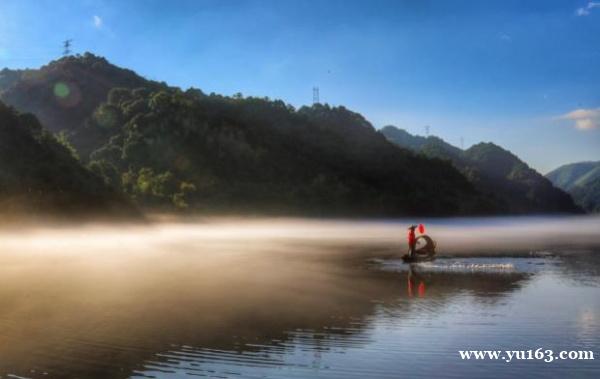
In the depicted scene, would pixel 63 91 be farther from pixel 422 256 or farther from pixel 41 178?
pixel 422 256

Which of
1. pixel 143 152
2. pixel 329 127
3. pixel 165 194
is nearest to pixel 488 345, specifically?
pixel 165 194

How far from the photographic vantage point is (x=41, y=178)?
82.9 meters

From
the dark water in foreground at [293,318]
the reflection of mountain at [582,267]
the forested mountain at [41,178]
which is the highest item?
the forested mountain at [41,178]

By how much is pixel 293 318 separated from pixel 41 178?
72.5 metres

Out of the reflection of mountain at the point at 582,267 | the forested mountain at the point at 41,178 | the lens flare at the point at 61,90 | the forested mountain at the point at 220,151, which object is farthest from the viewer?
the lens flare at the point at 61,90

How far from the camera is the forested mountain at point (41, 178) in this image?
78.1m

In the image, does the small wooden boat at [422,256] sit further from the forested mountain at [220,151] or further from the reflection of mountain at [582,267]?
the forested mountain at [220,151]

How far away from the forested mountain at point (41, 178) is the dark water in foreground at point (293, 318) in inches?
1647

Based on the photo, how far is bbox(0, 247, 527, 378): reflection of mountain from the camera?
653 inches

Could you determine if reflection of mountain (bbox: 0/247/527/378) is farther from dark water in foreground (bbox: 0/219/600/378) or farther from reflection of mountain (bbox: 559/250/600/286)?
reflection of mountain (bbox: 559/250/600/286)

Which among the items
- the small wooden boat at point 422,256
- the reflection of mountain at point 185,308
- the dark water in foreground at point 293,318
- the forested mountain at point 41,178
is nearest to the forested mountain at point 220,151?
the forested mountain at point 41,178

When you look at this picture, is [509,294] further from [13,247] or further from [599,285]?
[13,247]

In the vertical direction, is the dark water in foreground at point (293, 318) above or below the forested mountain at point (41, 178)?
below

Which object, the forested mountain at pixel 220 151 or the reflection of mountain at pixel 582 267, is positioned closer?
the reflection of mountain at pixel 582 267
